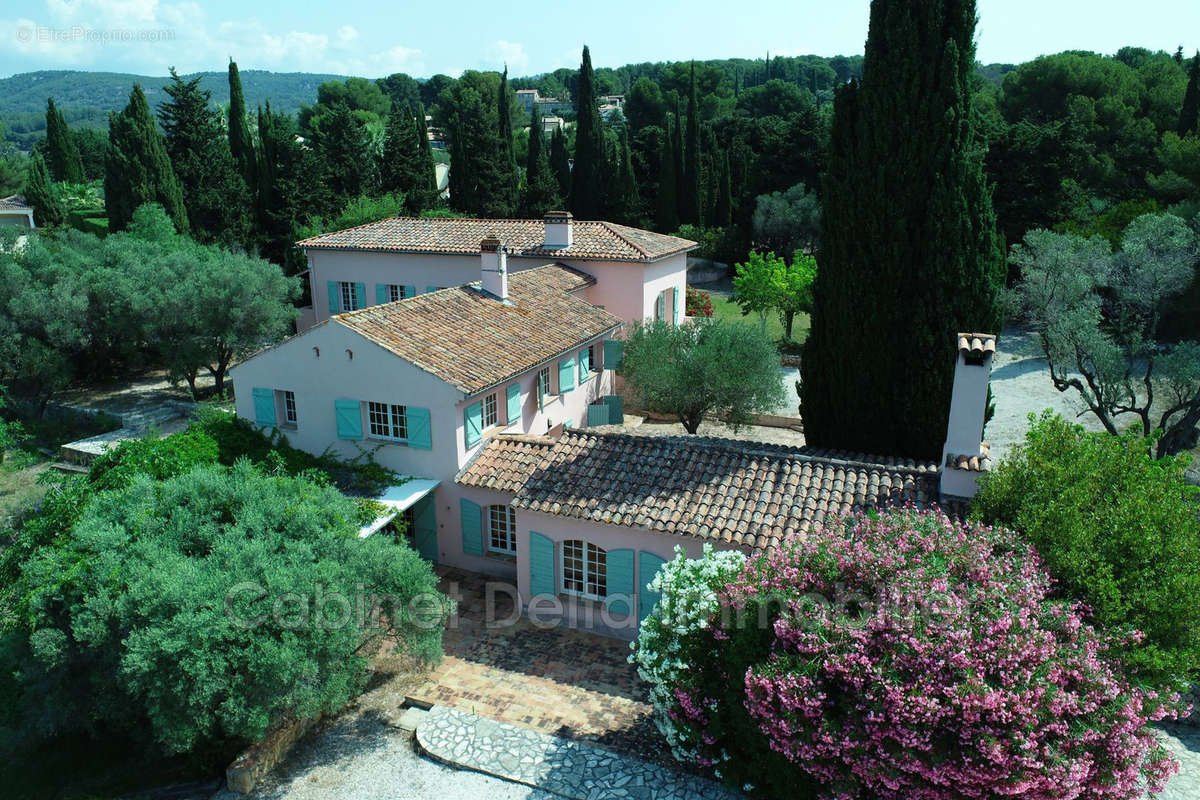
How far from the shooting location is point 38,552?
46.2 feet

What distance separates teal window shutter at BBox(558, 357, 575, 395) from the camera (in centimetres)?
2236

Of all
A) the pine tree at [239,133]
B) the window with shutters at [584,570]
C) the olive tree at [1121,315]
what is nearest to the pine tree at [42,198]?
the pine tree at [239,133]

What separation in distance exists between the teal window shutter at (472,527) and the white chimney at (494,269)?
23.7 ft

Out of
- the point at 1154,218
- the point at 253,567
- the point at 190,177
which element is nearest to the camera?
the point at 253,567

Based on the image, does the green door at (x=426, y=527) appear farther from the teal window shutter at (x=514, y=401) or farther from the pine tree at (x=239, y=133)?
the pine tree at (x=239, y=133)

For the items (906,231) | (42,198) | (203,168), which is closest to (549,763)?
(906,231)

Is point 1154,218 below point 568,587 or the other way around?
the other way around

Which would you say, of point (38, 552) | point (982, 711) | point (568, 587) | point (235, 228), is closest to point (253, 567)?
point (38, 552)

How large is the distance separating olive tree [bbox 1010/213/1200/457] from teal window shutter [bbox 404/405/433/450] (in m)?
16.8

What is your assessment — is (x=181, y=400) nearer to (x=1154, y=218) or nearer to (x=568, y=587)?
(x=568, y=587)

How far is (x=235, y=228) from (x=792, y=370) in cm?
2939

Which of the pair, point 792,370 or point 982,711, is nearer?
point 982,711

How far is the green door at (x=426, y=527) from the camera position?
18125mm

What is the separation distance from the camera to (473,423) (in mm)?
17984
